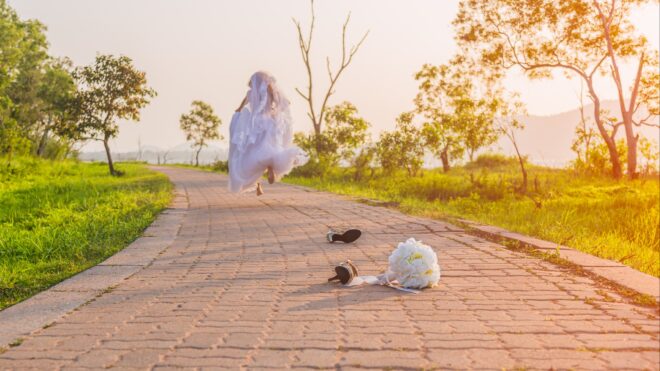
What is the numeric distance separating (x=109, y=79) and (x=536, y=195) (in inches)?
773

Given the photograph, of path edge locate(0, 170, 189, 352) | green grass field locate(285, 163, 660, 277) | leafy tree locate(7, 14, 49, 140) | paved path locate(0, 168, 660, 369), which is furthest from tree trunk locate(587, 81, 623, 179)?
leafy tree locate(7, 14, 49, 140)

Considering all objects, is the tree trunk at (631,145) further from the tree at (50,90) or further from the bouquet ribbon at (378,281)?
the tree at (50,90)

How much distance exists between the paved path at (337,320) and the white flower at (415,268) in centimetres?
13

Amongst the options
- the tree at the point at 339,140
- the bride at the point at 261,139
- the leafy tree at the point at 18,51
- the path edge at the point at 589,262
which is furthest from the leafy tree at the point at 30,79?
the path edge at the point at 589,262

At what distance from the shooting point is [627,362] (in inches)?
130

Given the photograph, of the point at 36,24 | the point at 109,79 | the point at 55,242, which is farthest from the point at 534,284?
the point at 36,24

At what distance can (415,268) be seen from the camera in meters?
5.06

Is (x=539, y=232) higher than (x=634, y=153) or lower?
lower

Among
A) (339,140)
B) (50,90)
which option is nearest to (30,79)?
(50,90)

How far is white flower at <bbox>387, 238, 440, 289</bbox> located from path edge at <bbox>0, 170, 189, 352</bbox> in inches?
100

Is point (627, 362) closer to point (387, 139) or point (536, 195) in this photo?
point (536, 195)

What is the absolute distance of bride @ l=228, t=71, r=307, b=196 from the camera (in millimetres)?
9953

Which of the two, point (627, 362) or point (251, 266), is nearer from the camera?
point (627, 362)

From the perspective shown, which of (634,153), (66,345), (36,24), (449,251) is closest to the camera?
(66,345)
